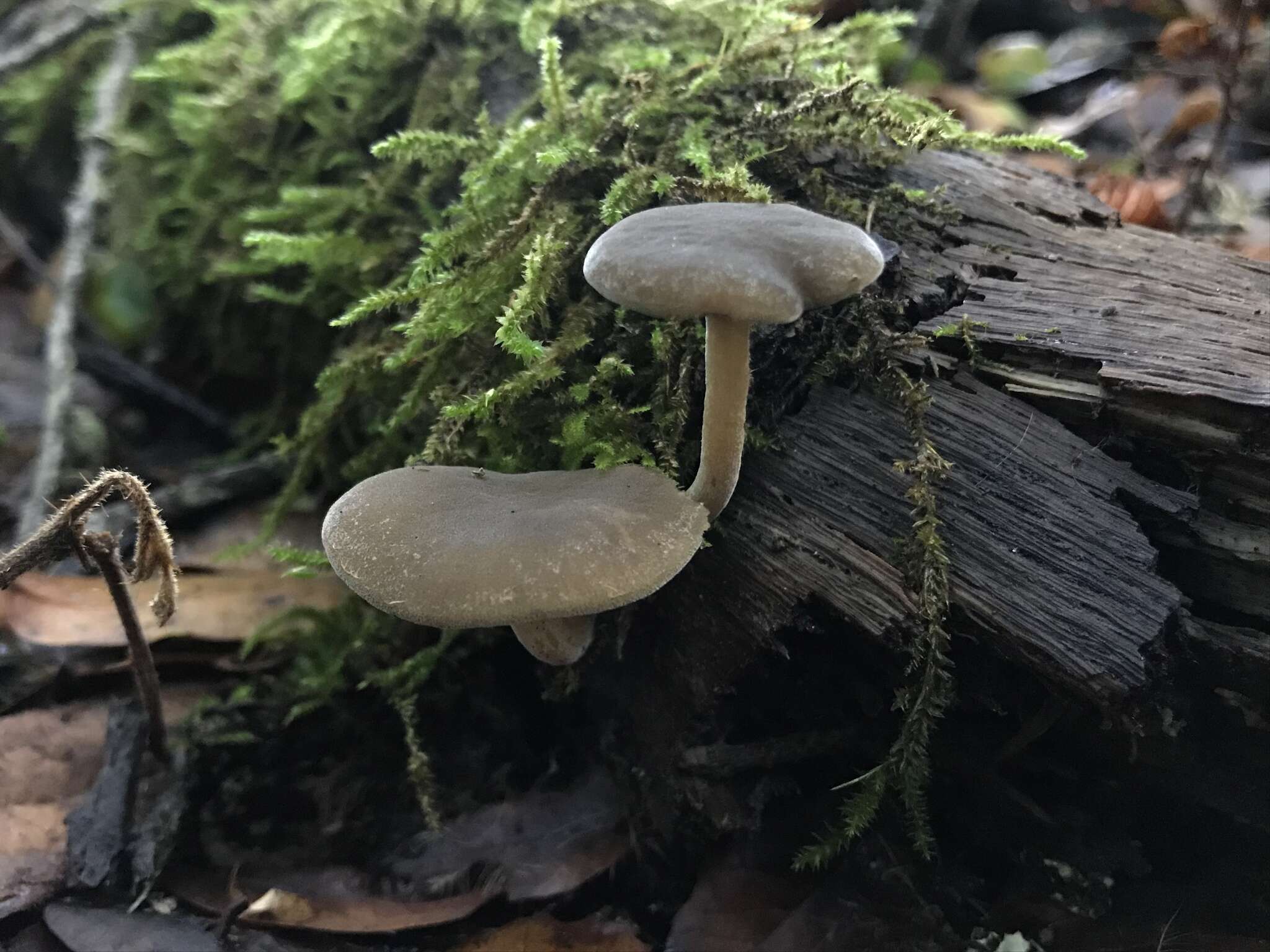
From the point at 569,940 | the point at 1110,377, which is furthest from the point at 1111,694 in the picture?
the point at 569,940

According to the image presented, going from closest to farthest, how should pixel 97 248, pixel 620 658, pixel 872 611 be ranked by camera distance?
pixel 872 611 → pixel 620 658 → pixel 97 248

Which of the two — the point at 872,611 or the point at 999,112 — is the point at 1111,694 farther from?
the point at 999,112

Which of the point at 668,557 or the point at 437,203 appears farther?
the point at 437,203

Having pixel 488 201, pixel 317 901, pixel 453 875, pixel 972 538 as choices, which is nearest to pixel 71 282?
pixel 488 201

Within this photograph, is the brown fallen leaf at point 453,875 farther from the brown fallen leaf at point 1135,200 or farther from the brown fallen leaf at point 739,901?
the brown fallen leaf at point 1135,200

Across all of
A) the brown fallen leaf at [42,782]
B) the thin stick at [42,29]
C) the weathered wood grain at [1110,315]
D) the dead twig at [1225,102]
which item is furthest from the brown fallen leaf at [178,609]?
the dead twig at [1225,102]

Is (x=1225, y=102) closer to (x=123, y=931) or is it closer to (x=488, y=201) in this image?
(x=488, y=201)
